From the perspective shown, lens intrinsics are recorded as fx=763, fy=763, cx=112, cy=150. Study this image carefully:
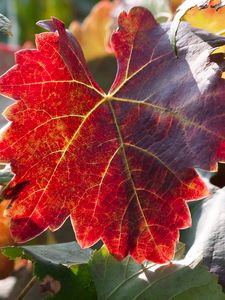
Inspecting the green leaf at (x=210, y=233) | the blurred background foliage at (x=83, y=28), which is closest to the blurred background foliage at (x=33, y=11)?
the blurred background foliage at (x=83, y=28)

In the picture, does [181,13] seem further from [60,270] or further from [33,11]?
[33,11]

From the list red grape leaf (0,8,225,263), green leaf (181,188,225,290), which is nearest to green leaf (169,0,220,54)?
red grape leaf (0,8,225,263)

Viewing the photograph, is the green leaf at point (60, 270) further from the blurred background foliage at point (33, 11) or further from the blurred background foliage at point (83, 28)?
the blurred background foliage at point (33, 11)

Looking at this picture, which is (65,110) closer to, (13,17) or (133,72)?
(133,72)

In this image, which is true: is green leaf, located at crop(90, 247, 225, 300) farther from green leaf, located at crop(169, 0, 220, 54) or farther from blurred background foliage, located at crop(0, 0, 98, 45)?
blurred background foliage, located at crop(0, 0, 98, 45)

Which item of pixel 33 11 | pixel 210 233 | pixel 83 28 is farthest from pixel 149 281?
pixel 33 11

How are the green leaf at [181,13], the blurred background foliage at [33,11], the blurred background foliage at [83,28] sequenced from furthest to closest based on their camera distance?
1. the blurred background foliage at [33,11]
2. the blurred background foliage at [83,28]
3. the green leaf at [181,13]
